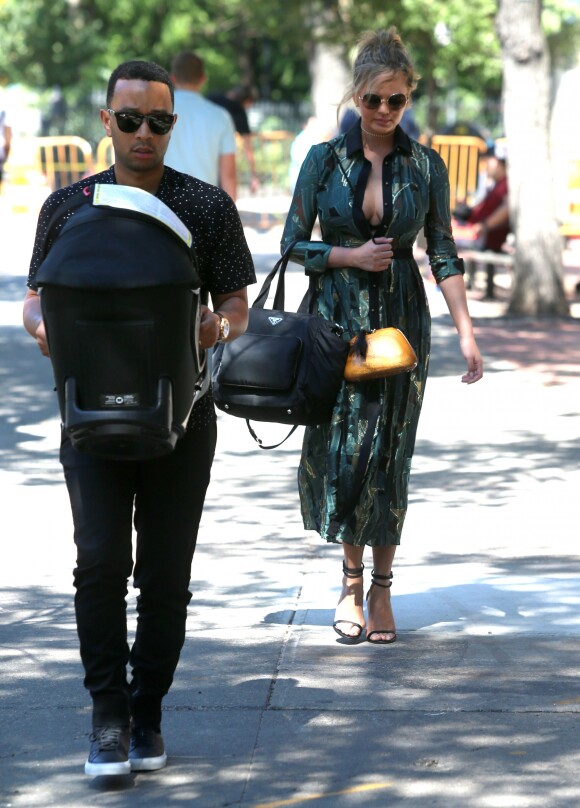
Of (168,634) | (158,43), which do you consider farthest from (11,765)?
(158,43)

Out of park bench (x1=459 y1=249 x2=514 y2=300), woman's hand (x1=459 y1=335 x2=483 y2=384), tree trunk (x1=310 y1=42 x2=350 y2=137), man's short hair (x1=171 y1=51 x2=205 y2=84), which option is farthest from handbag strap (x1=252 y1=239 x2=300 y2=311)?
tree trunk (x1=310 y1=42 x2=350 y2=137)

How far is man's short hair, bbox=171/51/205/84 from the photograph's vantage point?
9750 mm

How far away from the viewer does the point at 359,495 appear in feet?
17.4

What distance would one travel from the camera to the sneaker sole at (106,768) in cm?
398

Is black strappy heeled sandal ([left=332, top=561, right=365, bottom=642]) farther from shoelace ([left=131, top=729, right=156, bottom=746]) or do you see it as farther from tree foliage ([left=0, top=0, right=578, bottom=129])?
tree foliage ([left=0, top=0, right=578, bottom=129])

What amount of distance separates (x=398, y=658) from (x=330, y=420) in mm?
821

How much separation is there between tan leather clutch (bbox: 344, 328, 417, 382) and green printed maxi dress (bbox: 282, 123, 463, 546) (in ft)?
0.57

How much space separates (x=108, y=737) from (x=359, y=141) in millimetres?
2265

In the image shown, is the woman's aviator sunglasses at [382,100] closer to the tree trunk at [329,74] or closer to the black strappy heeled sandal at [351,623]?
the black strappy heeled sandal at [351,623]

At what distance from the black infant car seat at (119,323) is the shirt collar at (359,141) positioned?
1649 millimetres

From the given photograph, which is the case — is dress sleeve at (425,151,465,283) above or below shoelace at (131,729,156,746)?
above

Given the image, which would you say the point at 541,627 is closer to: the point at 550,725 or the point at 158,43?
the point at 550,725

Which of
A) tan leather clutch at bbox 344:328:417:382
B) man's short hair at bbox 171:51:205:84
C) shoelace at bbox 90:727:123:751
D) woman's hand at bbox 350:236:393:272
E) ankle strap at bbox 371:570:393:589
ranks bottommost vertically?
ankle strap at bbox 371:570:393:589

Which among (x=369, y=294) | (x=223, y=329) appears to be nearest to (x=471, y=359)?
(x=369, y=294)
